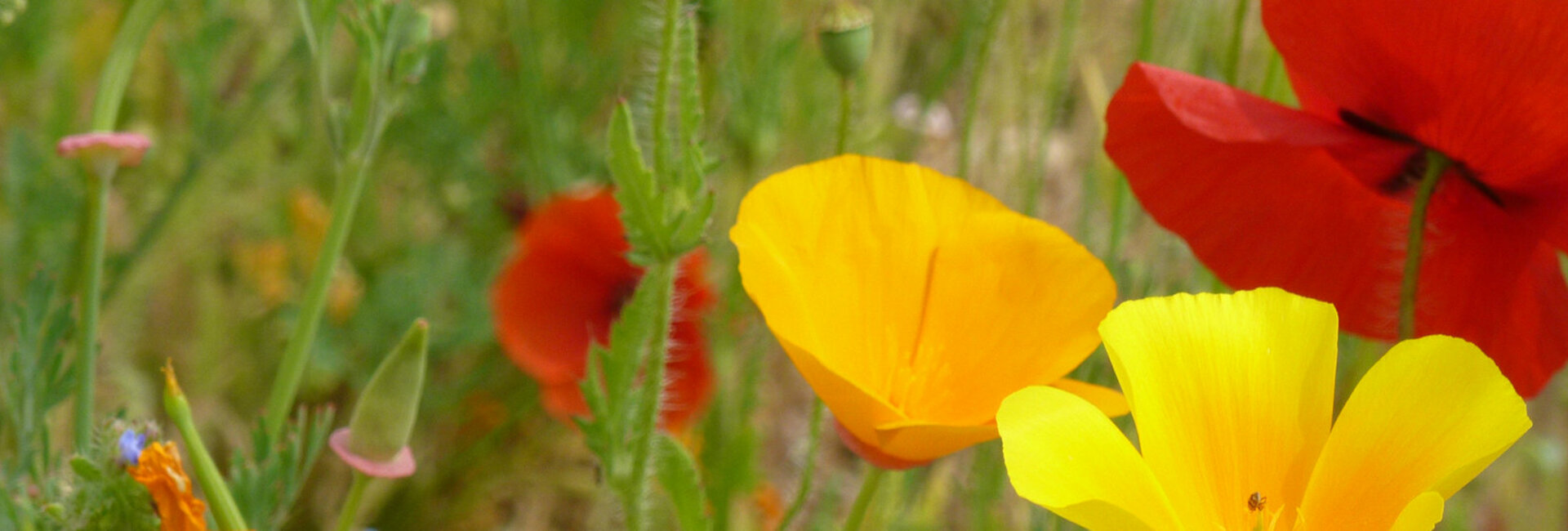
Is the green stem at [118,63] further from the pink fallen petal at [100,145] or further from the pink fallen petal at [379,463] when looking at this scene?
the pink fallen petal at [379,463]

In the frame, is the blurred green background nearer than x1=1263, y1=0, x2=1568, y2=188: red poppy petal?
No

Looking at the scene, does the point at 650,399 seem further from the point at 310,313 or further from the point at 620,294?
the point at 620,294

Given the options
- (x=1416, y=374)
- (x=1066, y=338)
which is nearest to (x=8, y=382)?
(x=1066, y=338)

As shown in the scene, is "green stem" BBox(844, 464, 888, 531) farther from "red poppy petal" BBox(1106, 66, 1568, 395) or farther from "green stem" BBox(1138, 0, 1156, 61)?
"green stem" BBox(1138, 0, 1156, 61)

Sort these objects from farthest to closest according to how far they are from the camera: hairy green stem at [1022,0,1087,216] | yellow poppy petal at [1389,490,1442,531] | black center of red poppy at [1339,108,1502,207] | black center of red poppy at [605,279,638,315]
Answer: black center of red poppy at [605,279,638,315] < hairy green stem at [1022,0,1087,216] < black center of red poppy at [1339,108,1502,207] < yellow poppy petal at [1389,490,1442,531]

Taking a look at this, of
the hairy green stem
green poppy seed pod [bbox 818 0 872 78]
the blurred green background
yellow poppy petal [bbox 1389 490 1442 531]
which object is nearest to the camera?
yellow poppy petal [bbox 1389 490 1442 531]

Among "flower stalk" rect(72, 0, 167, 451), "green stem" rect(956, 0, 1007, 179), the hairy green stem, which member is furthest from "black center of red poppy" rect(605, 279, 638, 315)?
"flower stalk" rect(72, 0, 167, 451)
